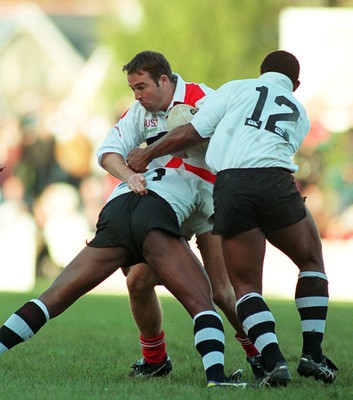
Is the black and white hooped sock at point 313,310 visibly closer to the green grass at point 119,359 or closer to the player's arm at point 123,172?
the green grass at point 119,359

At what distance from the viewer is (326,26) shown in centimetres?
2716

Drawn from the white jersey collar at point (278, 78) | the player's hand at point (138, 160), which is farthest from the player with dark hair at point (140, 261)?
the white jersey collar at point (278, 78)

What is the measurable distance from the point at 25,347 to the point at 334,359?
2.49 metres

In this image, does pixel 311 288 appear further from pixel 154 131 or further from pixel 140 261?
pixel 154 131

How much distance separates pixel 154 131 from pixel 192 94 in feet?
1.12

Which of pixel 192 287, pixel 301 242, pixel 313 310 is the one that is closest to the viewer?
pixel 192 287

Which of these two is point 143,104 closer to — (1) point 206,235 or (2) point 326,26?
(1) point 206,235

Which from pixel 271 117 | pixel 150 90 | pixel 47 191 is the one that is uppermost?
pixel 47 191

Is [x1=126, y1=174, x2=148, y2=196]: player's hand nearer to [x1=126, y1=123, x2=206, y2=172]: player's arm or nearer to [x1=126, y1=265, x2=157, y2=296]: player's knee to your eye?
[x1=126, y1=123, x2=206, y2=172]: player's arm

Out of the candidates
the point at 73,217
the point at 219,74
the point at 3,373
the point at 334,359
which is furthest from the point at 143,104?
the point at 219,74

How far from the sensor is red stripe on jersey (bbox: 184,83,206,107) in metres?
8.15

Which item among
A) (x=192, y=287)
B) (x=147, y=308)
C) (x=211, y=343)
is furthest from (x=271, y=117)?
(x=147, y=308)

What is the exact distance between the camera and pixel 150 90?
8008 millimetres

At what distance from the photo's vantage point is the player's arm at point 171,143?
7719 mm
